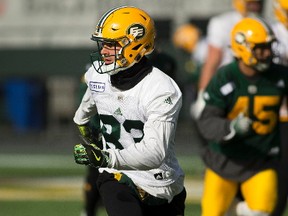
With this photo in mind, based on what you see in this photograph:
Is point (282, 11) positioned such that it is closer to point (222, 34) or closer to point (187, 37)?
point (222, 34)

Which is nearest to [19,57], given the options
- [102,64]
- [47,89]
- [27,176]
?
[47,89]

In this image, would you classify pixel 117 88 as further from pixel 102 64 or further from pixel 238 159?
pixel 238 159

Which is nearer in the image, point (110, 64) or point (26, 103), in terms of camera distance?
point (110, 64)

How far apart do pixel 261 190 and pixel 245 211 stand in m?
0.18

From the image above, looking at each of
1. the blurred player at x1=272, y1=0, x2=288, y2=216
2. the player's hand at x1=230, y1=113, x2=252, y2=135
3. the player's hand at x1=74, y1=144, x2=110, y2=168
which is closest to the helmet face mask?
the player's hand at x1=74, y1=144, x2=110, y2=168

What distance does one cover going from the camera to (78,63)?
19156 mm

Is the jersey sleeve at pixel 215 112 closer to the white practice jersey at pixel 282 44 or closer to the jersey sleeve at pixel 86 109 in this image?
the white practice jersey at pixel 282 44

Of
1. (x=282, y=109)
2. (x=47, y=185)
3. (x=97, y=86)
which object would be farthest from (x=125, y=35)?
(x=47, y=185)

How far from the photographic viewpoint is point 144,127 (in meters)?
5.49

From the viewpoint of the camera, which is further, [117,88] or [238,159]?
[238,159]

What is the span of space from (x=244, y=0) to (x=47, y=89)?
36.2 ft

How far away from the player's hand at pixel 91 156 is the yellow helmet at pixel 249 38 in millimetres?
2117

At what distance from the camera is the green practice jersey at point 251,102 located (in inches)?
281

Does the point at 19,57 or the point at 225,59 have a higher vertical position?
the point at 225,59
